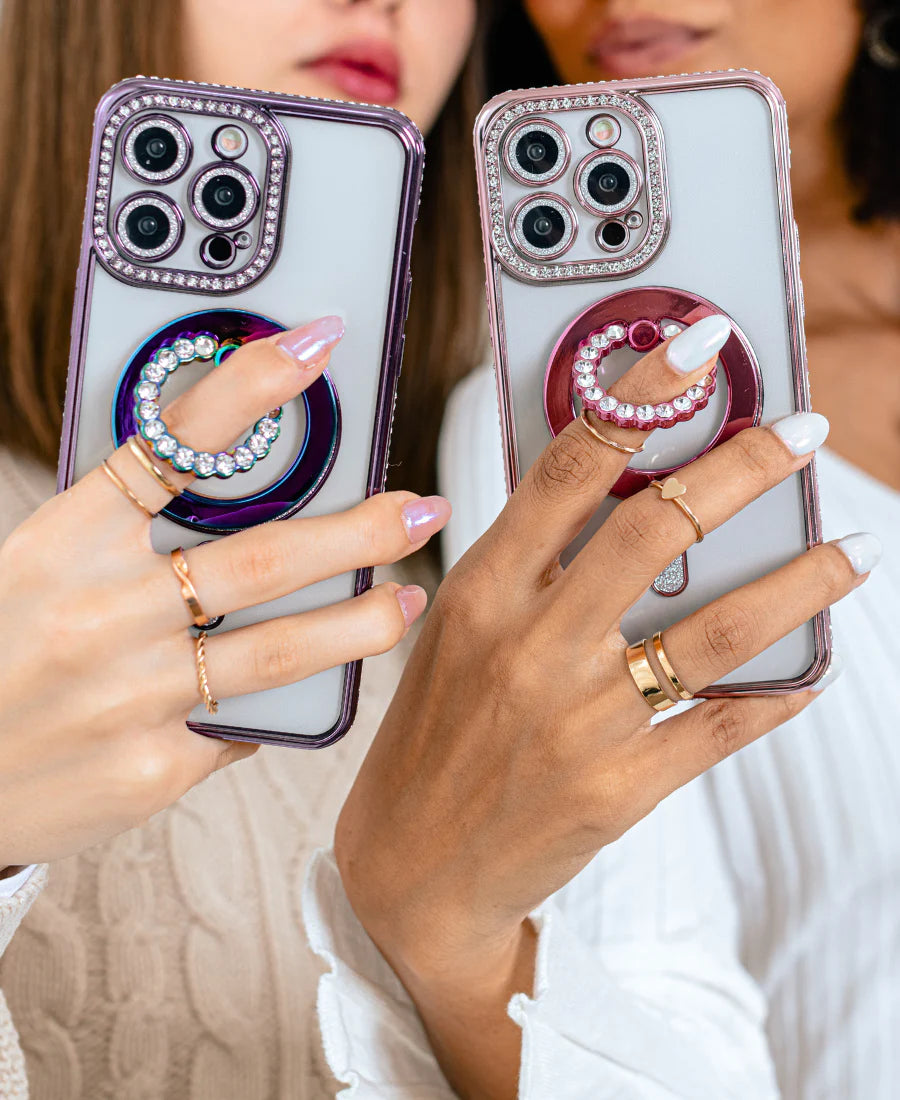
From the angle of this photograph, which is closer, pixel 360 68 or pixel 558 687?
pixel 558 687

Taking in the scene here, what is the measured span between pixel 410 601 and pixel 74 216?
0.66 meters

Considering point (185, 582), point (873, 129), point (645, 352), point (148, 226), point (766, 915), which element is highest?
point (873, 129)

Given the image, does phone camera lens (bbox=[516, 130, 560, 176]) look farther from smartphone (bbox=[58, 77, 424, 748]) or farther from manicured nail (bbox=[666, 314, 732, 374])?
manicured nail (bbox=[666, 314, 732, 374])

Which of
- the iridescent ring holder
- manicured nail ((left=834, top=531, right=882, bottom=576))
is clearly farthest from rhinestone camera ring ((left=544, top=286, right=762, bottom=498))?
manicured nail ((left=834, top=531, right=882, bottom=576))

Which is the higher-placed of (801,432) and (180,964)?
(801,432)

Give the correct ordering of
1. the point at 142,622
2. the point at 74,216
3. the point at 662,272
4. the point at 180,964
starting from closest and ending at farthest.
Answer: the point at 142,622
the point at 662,272
the point at 180,964
the point at 74,216

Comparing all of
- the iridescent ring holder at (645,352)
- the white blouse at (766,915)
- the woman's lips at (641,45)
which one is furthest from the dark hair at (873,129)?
the iridescent ring holder at (645,352)

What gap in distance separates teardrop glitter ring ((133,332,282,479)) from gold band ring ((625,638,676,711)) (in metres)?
0.26

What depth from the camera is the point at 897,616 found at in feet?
2.84

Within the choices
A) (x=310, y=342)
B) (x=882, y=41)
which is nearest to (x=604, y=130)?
(x=310, y=342)

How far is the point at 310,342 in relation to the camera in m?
0.53

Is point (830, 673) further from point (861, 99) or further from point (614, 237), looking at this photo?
point (861, 99)

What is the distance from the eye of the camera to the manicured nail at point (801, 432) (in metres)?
0.54

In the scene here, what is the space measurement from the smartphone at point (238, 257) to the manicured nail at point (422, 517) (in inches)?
2.5
